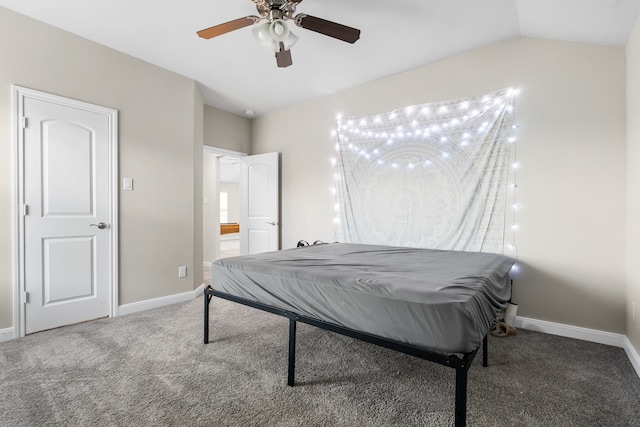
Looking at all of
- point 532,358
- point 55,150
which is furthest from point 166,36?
point 532,358

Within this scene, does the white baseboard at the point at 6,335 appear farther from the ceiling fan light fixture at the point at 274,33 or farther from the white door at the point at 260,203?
the ceiling fan light fixture at the point at 274,33

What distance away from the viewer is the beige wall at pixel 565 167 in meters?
2.35

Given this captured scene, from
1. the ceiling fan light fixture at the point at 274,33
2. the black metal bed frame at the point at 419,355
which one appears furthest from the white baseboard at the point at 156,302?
the ceiling fan light fixture at the point at 274,33

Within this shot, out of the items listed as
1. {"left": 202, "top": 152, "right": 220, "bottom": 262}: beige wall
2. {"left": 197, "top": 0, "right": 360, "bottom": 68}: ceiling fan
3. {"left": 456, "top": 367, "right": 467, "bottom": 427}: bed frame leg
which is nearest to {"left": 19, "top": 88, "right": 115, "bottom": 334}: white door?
{"left": 197, "top": 0, "right": 360, "bottom": 68}: ceiling fan

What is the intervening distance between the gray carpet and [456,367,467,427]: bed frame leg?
33 cm

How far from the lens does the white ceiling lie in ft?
7.39

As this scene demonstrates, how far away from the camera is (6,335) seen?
7.86ft

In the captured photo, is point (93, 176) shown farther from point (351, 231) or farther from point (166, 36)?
point (351, 231)

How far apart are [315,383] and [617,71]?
3196mm

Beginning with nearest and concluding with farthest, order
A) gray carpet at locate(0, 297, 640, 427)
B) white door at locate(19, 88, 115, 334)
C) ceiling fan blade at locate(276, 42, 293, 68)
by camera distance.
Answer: gray carpet at locate(0, 297, 640, 427) < ceiling fan blade at locate(276, 42, 293, 68) < white door at locate(19, 88, 115, 334)

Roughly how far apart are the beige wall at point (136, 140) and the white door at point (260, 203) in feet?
3.20

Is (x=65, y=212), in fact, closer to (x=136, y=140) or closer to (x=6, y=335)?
(x=136, y=140)

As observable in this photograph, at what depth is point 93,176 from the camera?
286 centimetres

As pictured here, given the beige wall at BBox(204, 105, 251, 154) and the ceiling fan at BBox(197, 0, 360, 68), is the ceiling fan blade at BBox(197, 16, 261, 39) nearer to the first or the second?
the ceiling fan at BBox(197, 0, 360, 68)
